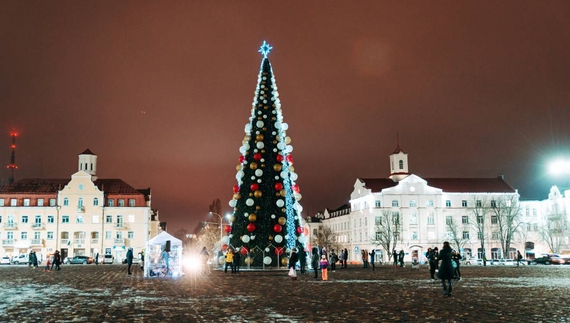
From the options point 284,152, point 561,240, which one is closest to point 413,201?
point 561,240

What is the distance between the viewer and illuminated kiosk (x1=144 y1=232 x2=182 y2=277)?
33656 mm

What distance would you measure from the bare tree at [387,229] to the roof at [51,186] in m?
39.6

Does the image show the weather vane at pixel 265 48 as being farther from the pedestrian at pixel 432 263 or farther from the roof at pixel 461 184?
the roof at pixel 461 184

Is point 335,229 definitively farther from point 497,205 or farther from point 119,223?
point 119,223

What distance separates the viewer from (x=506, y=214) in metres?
91.3

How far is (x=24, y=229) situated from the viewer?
89.4 metres

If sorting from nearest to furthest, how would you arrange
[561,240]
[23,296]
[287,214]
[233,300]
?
[233,300], [23,296], [287,214], [561,240]


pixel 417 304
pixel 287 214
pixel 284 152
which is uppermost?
pixel 284 152

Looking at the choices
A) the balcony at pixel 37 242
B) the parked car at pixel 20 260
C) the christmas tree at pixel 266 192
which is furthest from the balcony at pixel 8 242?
the christmas tree at pixel 266 192

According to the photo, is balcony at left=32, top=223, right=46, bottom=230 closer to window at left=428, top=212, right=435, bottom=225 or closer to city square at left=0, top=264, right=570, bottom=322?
window at left=428, top=212, right=435, bottom=225

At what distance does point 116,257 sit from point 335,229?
4641 centimetres

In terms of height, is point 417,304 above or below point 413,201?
below

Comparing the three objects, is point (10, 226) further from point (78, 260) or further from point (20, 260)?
point (78, 260)

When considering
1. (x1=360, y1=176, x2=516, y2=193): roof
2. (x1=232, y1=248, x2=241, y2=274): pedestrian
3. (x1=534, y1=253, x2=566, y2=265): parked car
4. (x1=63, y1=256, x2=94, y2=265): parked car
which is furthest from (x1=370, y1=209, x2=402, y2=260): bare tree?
(x1=232, y1=248, x2=241, y2=274): pedestrian
